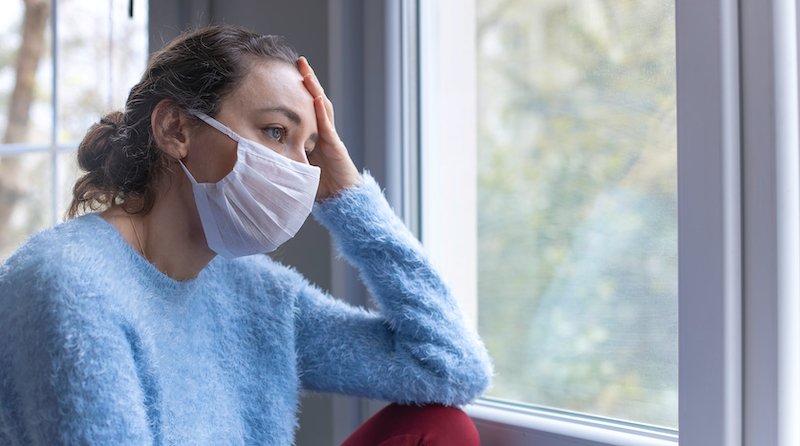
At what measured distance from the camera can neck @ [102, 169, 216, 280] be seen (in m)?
1.02

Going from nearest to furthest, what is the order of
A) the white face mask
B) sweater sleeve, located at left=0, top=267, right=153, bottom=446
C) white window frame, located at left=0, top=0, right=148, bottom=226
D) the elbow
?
1. sweater sleeve, located at left=0, top=267, right=153, bottom=446
2. the white face mask
3. the elbow
4. white window frame, located at left=0, top=0, right=148, bottom=226

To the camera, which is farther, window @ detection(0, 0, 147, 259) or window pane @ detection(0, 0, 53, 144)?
window pane @ detection(0, 0, 53, 144)

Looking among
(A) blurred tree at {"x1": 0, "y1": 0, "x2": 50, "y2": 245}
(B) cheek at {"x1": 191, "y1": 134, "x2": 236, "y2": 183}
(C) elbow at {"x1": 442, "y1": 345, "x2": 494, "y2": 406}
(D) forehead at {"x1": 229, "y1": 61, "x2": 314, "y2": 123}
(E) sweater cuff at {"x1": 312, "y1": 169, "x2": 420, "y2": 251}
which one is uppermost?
(A) blurred tree at {"x1": 0, "y1": 0, "x2": 50, "y2": 245}

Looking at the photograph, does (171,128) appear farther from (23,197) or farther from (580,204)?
(23,197)

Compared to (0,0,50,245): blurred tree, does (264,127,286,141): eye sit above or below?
below

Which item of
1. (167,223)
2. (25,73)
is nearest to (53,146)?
(25,73)

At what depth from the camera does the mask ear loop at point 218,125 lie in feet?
3.21

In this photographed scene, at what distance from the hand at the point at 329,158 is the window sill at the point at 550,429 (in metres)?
0.39

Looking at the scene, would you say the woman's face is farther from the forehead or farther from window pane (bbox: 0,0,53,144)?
window pane (bbox: 0,0,53,144)

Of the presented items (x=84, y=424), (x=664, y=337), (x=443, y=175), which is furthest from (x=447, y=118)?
(x=84, y=424)

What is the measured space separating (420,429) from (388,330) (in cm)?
15

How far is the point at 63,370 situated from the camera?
825 millimetres

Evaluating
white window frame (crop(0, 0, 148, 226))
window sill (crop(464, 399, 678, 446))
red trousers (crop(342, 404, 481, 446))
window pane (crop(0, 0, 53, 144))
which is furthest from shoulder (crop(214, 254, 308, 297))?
window pane (crop(0, 0, 53, 144))

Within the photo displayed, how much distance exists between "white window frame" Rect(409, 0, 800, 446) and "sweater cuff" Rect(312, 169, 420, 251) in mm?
393
